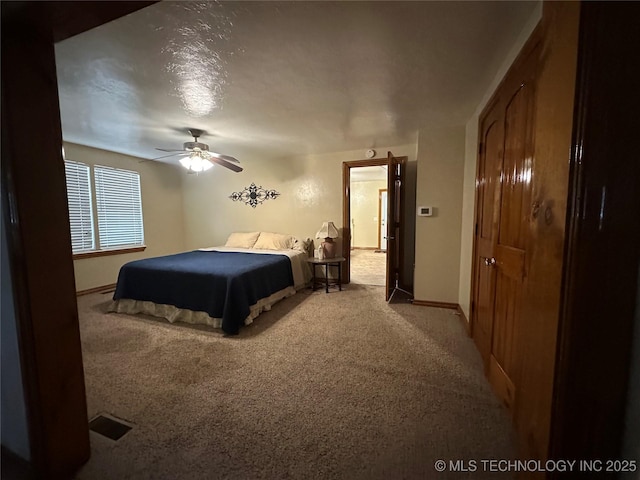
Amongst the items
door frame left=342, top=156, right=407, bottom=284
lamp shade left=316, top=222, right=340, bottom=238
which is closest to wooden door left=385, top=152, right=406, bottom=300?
door frame left=342, top=156, right=407, bottom=284

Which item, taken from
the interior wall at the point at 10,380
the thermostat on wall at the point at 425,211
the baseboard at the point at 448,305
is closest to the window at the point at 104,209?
the interior wall at the point at 10,380

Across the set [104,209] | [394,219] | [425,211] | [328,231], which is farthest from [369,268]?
[104,209]

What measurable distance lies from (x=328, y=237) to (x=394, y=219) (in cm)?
108

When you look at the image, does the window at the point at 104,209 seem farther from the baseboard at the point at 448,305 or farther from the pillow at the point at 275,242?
the baseboard at the point at 448,305

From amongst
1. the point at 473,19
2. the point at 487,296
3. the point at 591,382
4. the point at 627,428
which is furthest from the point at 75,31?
the point at 487,296

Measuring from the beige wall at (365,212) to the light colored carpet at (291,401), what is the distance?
5.72 m

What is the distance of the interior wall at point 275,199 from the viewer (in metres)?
4.52

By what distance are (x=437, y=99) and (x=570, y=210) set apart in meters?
2.26

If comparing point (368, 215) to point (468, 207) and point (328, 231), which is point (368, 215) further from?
point (468, 207)

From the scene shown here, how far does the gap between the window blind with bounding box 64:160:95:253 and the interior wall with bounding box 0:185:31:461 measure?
363cm

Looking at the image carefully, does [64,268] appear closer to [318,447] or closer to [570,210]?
[318,447]

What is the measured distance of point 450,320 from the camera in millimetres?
2863

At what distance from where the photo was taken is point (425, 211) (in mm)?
3256

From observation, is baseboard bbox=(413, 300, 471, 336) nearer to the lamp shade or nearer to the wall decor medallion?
the lamp shade
